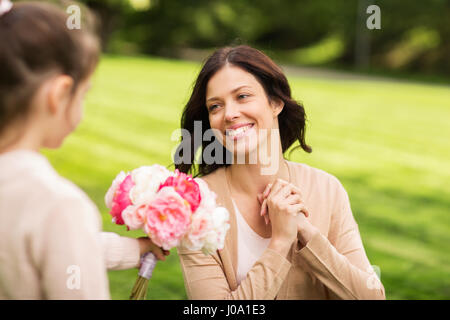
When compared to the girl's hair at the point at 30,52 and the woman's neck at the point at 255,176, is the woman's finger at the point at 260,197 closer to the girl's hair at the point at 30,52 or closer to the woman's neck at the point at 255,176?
the woman's neck at the point at 255,176

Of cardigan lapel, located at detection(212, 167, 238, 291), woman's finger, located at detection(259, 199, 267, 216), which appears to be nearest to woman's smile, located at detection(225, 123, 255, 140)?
cardigan lapel, located at detection(212, 167, 238, 291)

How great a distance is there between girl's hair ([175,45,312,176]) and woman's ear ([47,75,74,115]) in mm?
1209

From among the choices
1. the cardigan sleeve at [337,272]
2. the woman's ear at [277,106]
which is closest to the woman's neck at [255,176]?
the woman's ear at [277,106]

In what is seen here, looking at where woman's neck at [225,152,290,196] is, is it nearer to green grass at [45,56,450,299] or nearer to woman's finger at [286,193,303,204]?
woman's finger at [286,193,303,204]

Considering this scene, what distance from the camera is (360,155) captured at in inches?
398

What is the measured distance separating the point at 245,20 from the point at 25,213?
3579cm

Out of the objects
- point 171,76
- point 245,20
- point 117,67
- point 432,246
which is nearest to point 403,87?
point 171,76

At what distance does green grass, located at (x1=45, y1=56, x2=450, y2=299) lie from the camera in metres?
5.38

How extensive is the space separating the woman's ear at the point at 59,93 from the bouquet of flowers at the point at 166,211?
49 cm

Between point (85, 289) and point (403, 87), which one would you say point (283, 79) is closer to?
point (85, 289)

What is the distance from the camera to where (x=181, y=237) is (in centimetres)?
202

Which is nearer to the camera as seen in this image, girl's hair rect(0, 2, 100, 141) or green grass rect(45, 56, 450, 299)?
girl's hair rect(0, 2, 100, 141)

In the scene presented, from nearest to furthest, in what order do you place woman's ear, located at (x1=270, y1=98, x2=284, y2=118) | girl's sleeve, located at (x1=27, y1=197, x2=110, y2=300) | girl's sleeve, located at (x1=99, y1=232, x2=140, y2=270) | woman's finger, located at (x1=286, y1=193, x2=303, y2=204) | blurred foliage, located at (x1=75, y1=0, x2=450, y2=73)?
girl's sleeve, located at (x1=27, y1=197, x2=110, y2=300)
girl's sleeve, located at (x1=99, y1=232, x2=140, y2=270)
woman's finger, located at (x1=286, y1=193, x2=303, y2=204)
woman's ear, located at (x1=270, y1=98, x2=284, y2=118)
blurred foliage, located at (x1=75, y1=0, x2=450, y2=73)
